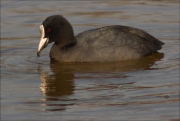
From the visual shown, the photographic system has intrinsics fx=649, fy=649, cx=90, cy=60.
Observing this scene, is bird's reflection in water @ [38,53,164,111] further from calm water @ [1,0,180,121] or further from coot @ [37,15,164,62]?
coot @ [37,15,164,62]

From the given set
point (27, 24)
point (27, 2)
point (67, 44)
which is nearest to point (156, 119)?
point (67, 44)

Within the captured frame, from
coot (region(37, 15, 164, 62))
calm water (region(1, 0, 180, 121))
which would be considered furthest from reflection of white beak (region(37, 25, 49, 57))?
calm water (region(1, 0, 180, 121))

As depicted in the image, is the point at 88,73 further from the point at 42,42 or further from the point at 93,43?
the point at 42,42

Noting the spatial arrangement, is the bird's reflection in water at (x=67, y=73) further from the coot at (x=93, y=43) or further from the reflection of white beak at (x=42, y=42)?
the reflection of white beak at (x=42, y=42)

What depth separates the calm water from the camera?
28.1ft

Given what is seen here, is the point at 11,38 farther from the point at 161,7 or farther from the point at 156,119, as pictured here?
the point at 156,119

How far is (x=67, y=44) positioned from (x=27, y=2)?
414cm

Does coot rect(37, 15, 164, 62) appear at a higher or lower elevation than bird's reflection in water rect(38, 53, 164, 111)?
higher

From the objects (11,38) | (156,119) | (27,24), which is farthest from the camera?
(27,24)

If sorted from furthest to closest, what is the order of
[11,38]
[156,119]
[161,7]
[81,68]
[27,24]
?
[161,7]
[27,24]
[11,38]
[81,68]
[156,119]

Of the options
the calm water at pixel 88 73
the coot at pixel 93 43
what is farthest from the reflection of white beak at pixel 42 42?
the calm water at pixel 88 73

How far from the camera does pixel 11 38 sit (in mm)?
12914

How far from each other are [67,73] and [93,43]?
36.4 inches

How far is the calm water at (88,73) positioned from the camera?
8562 millimetres
